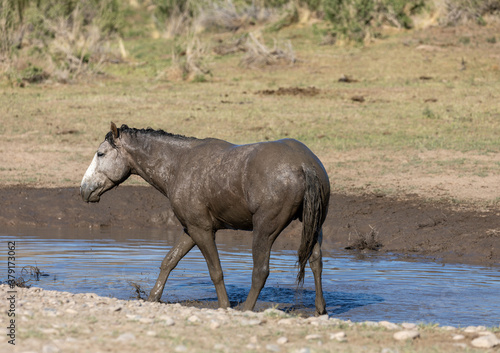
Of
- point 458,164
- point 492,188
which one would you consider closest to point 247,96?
point 458,164

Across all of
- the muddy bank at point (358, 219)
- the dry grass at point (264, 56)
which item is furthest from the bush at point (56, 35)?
the muddy bank at point (358, 219)

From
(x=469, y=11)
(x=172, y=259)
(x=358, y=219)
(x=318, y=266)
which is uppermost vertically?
(x=469, y=11)

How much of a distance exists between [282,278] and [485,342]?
4430mm

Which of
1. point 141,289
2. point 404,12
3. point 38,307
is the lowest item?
point 141,289

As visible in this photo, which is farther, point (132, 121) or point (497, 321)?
point (132, 121)

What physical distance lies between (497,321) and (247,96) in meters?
15.0

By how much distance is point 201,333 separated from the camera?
5246 mm

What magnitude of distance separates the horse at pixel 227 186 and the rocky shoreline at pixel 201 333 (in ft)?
3.59

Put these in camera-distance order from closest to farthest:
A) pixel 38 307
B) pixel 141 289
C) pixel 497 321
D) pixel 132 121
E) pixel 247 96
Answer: pixel 38 307, pixel 497 321, pixel 141 289, pixel 132 121, pixel 247 96

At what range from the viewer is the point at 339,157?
619 inches

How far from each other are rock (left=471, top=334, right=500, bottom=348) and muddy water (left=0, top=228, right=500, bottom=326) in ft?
6.42

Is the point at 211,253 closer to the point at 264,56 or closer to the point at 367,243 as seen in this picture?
the point at 367,243

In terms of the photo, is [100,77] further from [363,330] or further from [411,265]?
[363,330]

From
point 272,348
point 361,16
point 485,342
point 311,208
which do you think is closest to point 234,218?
point 311,208
